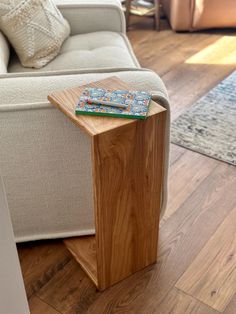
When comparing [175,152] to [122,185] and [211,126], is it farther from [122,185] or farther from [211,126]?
[122,185]

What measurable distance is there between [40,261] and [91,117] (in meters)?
0.64

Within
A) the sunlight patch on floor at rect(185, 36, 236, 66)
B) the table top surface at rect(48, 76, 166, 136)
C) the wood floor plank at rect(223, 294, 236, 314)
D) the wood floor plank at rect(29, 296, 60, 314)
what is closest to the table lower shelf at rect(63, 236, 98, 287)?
the wood floor plank at rect(29, 296, 60, 314)

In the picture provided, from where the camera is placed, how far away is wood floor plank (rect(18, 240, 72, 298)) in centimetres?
138

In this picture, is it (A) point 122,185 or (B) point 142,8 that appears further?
(B) point 142,8

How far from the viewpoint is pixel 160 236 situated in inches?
60.9

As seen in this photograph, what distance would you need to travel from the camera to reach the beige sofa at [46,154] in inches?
47.1

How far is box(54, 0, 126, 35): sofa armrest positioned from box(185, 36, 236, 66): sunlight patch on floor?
0.91 metres

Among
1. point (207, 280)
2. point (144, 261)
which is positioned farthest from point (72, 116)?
point (207, 280)

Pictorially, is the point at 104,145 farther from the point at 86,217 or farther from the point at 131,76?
the point at 86,217

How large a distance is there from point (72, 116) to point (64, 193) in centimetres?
36

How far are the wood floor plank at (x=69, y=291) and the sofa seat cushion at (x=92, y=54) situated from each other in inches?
32.5

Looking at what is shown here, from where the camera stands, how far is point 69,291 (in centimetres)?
135

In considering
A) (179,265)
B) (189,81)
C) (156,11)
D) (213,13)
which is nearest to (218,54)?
(213,13)

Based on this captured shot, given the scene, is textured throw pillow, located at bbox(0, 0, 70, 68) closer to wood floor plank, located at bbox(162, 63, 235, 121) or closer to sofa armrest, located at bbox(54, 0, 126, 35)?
sofa armrest, located at bbox(54, 0, 126, 35)
